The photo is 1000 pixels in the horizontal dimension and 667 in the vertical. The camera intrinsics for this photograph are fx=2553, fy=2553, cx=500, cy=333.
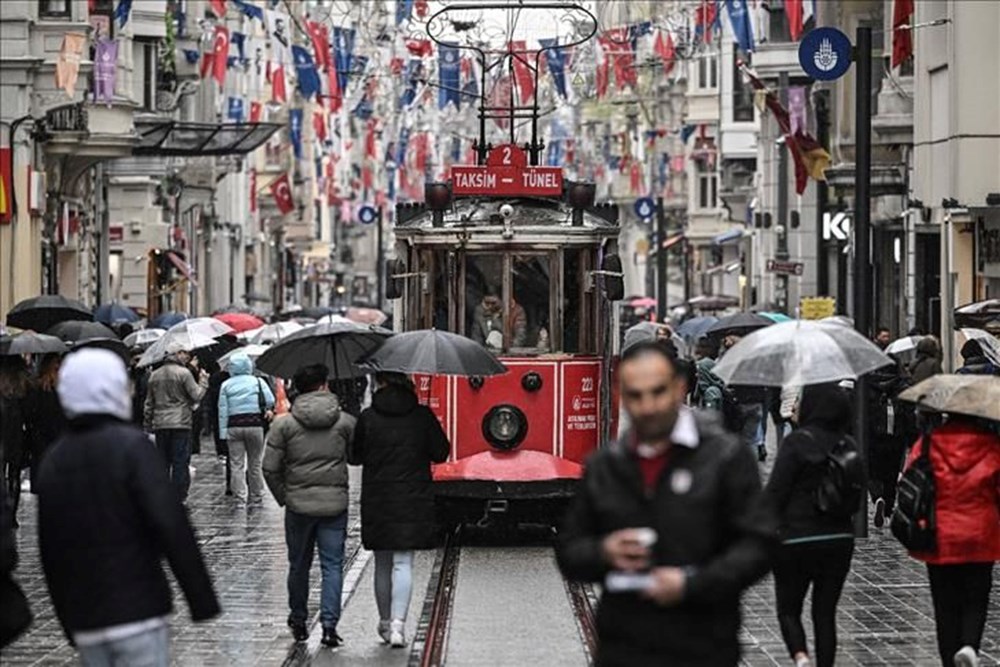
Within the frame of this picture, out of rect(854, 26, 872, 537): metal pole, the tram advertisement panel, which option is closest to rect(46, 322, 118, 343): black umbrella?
the tram advertisement panel

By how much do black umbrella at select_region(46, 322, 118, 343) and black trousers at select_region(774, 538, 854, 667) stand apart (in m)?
14.4

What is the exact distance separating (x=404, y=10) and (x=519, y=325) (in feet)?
87.0

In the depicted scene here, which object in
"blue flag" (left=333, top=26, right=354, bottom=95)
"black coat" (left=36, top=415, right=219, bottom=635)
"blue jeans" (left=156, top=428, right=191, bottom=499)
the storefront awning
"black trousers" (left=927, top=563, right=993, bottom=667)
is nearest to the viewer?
"black coat" (left=36, top=415, right=219, bottom=635)

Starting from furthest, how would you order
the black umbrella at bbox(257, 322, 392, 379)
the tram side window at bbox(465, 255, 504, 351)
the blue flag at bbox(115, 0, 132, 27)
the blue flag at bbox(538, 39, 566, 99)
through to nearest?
1. the blue flag at bbox(538, 39, 566, 99)
2. the blue flag at bbox(115, 0, 132, 27)
3. the tram side window at bbox(465, 255, 504, 351)
4. the black umbrella at bbox(257, 322, 392, 379)

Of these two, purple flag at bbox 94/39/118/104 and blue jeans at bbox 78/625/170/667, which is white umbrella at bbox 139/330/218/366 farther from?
blue jeans at bbox 78/625/170/667

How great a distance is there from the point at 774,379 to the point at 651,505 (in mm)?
6020

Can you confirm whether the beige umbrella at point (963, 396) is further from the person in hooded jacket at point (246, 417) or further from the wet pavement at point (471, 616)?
the person in hooded jacket at point (246, 417)

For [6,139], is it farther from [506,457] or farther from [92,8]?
[506,457]

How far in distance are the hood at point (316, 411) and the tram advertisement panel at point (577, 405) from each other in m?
6.63

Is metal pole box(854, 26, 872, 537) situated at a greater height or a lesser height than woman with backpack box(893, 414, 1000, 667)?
greater

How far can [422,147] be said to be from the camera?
293 feet

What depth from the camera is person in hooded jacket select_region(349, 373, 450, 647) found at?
14.8 m

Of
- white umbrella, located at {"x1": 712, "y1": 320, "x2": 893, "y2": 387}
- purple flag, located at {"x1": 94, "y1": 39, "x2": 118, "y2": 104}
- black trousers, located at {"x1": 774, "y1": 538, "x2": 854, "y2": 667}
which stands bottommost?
black trousers, located at {"x1": 774, "y1": 538, "x2": 854, "y2": 667}

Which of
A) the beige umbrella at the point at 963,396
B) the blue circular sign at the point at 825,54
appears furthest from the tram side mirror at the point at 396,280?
the beige umbrella at the point at 963,396
